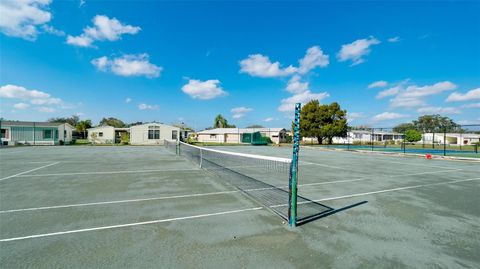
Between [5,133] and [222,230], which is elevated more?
[5,133]

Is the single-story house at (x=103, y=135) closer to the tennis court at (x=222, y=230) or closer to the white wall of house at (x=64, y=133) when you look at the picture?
the white wall of house at (x=64, y=133)

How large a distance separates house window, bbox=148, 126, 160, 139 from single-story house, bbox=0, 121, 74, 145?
589 inches

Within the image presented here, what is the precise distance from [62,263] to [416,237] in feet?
19.4

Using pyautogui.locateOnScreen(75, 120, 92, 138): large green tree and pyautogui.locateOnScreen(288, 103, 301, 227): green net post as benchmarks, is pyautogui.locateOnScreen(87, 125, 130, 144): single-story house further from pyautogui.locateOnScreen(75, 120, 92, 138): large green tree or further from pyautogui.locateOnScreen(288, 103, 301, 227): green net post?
pyautogui.locateOnScreen(288, 103, 301, 227): green net post

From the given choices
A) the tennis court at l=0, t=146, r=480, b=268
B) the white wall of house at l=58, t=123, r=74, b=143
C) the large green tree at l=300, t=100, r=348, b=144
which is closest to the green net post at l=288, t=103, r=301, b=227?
the tennis court at l=0, t=146, r=480, b=268

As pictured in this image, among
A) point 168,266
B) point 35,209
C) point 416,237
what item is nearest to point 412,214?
point 416,237

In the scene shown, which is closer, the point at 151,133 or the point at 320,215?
the point at 320,215

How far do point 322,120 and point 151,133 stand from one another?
37.5 m

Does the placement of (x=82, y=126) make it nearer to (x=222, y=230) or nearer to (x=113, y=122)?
(x=113, y=122)

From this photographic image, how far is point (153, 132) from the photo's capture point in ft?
152

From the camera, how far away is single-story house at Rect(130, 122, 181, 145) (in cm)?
4528

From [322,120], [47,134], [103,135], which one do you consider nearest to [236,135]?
[322,120]

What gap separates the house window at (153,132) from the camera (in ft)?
152

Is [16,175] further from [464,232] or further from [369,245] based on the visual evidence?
[464,232]
